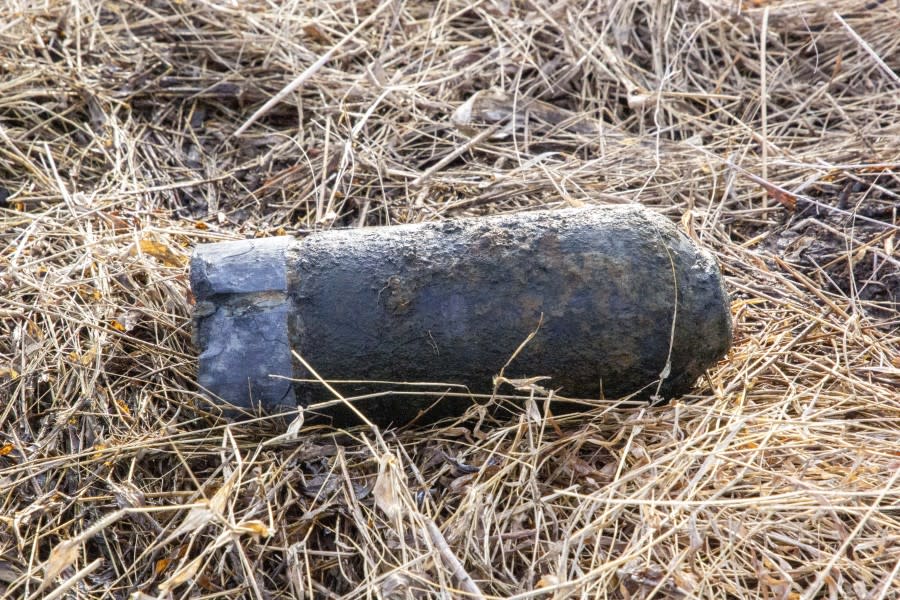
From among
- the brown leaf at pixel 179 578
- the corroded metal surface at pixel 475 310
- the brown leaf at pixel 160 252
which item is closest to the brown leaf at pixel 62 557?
the brown leaf at pixel 179 578

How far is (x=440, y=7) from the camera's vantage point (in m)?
4.59

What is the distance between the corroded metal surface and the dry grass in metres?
0.13

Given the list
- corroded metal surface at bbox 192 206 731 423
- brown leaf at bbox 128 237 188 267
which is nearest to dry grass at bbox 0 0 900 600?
brown leaf at bbox 128 237 188 267

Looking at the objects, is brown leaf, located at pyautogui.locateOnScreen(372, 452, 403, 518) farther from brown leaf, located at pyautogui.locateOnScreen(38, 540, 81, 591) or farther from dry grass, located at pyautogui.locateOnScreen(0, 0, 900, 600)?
brown leaf, located at pyautogui.locateOnScreen(38, 540, 81, 591)

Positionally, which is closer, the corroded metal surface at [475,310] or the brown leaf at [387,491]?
the brown leaf at [387,491]

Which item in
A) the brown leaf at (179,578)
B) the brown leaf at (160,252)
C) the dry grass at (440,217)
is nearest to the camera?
the brown leaf at (179,578)

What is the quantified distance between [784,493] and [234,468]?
1.34 m

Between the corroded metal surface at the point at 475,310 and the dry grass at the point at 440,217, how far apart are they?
0.43 feet

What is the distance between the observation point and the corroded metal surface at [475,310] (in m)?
2.33

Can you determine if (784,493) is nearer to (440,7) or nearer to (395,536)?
(395,536)

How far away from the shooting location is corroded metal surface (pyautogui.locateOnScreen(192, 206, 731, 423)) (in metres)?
2.33

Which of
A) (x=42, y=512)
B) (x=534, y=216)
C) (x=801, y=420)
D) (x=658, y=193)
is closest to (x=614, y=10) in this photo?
(x=658, y=193)

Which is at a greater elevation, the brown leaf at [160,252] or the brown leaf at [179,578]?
the brown leaf at [179,578]

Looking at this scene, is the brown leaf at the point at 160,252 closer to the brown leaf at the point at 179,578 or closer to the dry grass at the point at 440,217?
the dry grass at the point at 440,217
